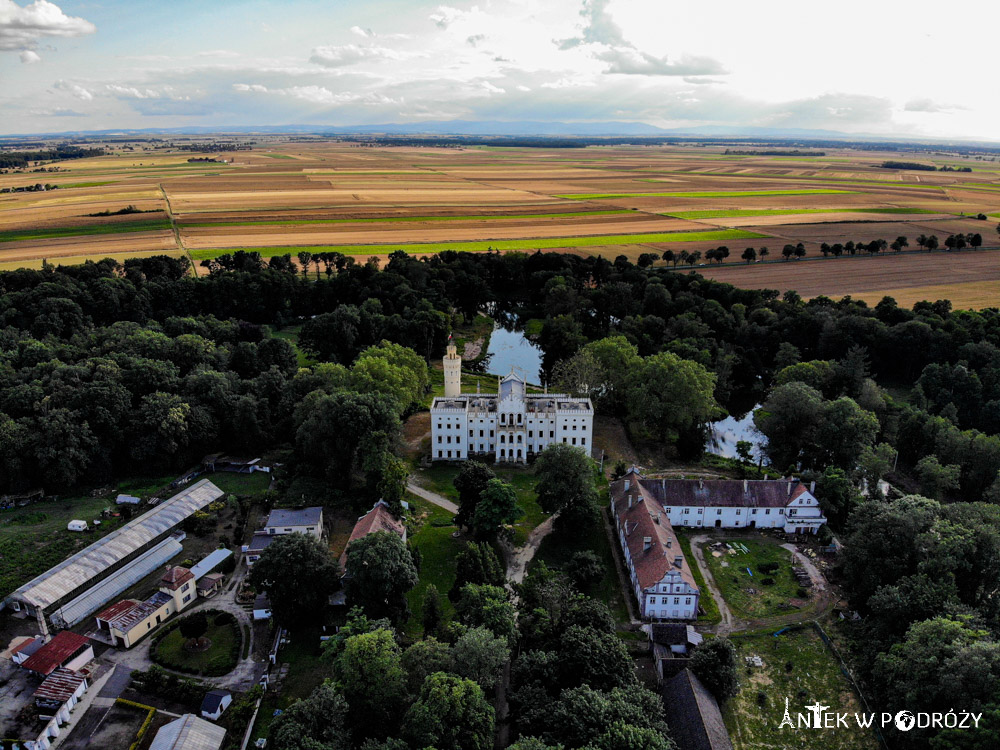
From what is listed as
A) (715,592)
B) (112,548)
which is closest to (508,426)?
(715,592)

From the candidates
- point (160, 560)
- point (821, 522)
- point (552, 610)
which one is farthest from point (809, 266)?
point (160, 560)

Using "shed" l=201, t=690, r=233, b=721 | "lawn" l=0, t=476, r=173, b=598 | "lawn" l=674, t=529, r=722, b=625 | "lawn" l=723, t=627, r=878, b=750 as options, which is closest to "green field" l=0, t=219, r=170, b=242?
"lawn" l=0, t=476, r=173, b=598

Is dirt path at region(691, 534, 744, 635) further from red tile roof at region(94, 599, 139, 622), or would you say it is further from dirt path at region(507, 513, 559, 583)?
red tile roof at region(94, 599, 139, 622)

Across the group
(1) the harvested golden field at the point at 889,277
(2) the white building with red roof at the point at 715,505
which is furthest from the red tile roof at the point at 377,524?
(1) the harvested golden field at the point at 889,277

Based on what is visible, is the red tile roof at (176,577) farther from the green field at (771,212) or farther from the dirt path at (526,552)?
the green field at (771,212)

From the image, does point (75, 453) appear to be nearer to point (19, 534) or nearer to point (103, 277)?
point (19, 534)

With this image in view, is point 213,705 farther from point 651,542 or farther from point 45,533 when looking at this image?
point 651,542
